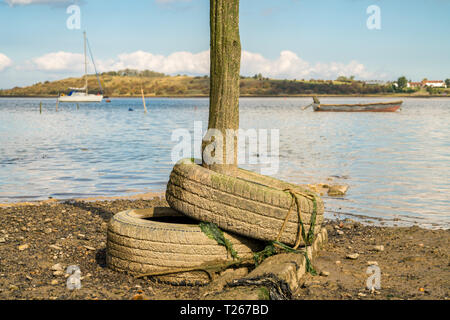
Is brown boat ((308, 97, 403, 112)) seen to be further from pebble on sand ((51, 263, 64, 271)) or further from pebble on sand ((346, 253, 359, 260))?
pebble on sand ((51, 263, 64, 271))

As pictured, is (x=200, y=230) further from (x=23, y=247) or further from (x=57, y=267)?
(x=23, y=247)

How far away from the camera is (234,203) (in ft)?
20.4

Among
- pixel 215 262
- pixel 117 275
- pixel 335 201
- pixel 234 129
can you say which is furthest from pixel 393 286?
pixel 335 201

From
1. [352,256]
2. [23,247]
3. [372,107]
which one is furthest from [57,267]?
[372,107]

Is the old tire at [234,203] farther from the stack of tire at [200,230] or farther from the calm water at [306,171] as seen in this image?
the calm water at [306,171]

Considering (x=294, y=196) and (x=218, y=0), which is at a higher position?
(x=218, y=0)

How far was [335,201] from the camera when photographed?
39.9 ft

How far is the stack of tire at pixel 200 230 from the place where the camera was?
6.20 m

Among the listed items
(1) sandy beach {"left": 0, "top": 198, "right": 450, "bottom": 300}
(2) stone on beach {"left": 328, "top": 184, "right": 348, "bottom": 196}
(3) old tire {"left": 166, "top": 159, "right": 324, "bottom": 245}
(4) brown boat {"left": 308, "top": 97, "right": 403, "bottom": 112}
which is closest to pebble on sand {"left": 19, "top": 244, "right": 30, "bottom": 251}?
(1) sandy beach {"left": 0, "top": 198, "right": 450, "bottom": 300}

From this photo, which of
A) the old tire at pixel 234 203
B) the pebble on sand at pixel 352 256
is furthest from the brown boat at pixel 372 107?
the old tire at pixel 234 203

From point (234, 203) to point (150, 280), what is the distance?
5.03 ft

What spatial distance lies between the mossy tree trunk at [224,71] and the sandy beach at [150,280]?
210cm

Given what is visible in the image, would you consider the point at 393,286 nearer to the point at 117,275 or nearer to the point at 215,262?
the point at 215,262
